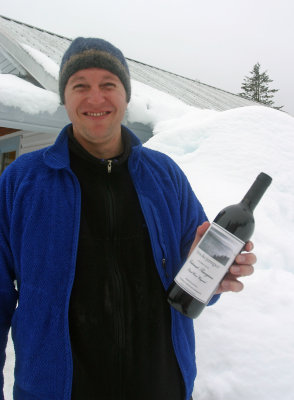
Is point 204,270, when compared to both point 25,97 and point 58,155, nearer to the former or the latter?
point 58,155

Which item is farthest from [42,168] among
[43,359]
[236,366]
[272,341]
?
[272,341]

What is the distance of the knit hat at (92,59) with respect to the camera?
1354 mm

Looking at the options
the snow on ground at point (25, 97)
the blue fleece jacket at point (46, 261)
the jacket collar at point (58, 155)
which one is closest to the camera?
the blue fleece jacket at point (46, 261)

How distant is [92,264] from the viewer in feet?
3.81

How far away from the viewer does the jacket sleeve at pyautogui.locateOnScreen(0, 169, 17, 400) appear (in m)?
1.14

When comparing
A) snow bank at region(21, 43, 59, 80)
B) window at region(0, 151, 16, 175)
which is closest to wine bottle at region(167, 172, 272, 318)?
snow bank at region(21, 43, 59, 80)

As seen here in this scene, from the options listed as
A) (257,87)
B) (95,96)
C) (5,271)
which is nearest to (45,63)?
(95,96)

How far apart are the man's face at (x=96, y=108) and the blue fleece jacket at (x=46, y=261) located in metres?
0.12

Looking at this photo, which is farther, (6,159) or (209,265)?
(6,159)

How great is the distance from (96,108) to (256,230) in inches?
88.4

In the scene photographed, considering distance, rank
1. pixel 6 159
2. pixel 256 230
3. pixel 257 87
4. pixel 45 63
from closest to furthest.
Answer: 1. pixel 256 230
2. pixel 45 63
3. pixel 6 159
4. pixel 257 87

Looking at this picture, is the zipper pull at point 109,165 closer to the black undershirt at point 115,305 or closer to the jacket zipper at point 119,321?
the black undershirt at point 115,305

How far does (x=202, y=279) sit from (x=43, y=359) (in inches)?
26.9

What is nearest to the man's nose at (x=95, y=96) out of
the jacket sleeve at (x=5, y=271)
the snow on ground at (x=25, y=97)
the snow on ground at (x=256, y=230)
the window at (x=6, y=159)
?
the jacket sleeve at (x=5, y=271)
